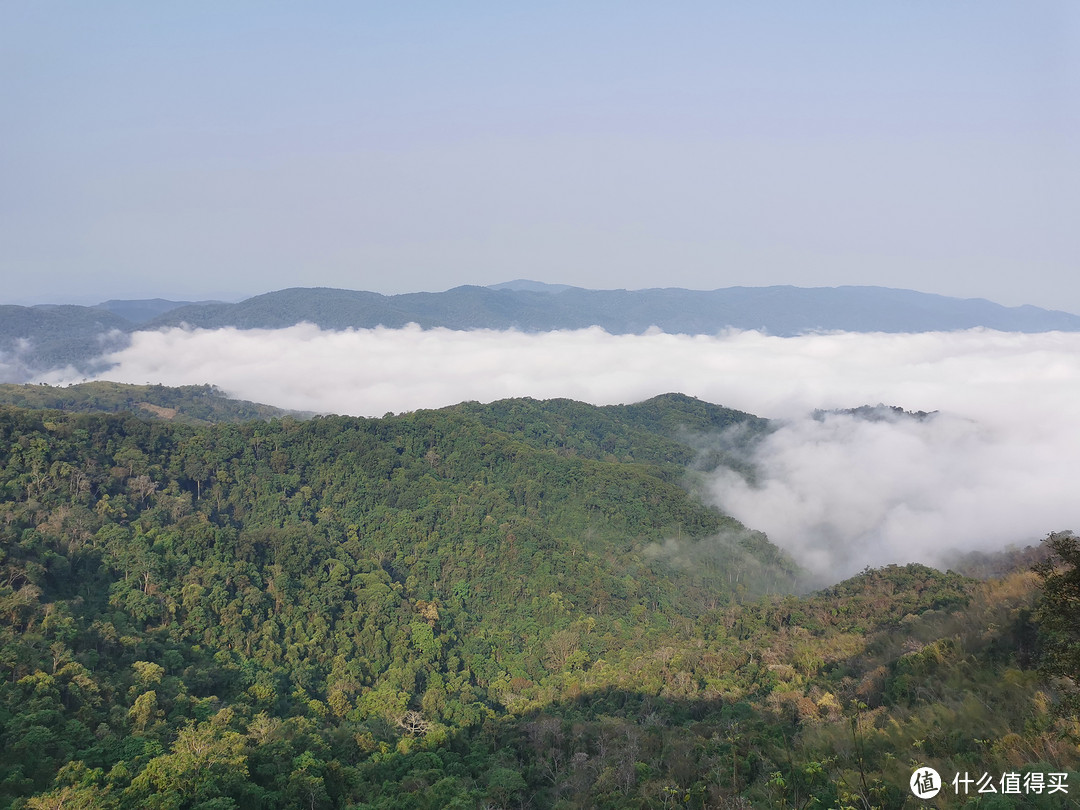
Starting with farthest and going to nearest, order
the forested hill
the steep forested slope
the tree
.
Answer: the steep forested slope, the forested hill, the tree

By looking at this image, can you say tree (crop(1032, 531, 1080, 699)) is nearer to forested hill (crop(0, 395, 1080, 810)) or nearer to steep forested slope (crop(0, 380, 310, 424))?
forested hill (crop(0, 395, 1080, 810))

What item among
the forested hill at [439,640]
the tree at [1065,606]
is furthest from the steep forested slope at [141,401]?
the tree at [1065,606]

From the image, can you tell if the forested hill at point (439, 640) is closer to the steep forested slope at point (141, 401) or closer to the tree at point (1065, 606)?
the tree at point (1065, 606)

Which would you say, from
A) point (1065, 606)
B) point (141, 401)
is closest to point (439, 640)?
point (1065, 606)

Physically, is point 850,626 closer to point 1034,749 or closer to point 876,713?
point 876,713

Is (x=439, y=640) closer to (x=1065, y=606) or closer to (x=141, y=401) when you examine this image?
(x=1065, y=606)

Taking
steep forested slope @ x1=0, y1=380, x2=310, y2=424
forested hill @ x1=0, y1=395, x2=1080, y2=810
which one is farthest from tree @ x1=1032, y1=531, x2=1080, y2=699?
steep forested slope @ x1=0, y1=380, x2=310, y2=424

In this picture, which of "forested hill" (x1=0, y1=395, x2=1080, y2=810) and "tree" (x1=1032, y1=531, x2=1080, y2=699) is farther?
"forested hill" (x1=0, y1=395, x2=1080, y2=810)

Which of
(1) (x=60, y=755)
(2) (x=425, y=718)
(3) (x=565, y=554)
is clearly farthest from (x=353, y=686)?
(3) (x=565, y=554)
